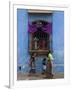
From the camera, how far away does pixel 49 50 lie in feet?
5.82

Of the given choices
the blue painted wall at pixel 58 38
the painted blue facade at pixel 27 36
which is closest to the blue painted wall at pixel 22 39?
the painted blue facade at pixel 27 36

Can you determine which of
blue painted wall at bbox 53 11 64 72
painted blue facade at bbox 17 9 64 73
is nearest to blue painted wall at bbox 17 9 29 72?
painted blue facade at bbox 17 9 64 73

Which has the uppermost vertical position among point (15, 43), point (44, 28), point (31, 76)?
point (44, 28)

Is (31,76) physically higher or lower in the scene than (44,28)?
lower

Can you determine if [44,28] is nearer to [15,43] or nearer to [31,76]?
[15,43]

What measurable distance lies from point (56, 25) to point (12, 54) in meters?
0.41

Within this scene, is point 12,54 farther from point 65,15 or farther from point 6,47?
point 65,15

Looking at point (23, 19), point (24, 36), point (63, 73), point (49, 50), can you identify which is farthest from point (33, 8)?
point (63, 73)

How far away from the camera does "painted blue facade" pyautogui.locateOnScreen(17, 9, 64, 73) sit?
1.73 meters

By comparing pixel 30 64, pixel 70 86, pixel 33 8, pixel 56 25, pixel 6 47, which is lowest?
pixel 70 86

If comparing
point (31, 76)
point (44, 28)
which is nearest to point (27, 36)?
point (44, 28)

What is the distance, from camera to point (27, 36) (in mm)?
1742

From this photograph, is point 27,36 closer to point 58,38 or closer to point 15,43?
point 15,43

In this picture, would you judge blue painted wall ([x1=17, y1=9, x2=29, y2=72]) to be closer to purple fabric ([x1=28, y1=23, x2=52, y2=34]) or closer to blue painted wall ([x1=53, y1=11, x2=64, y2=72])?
purple fabric ([x1=28, y1=23, x2=52, y2=34])
